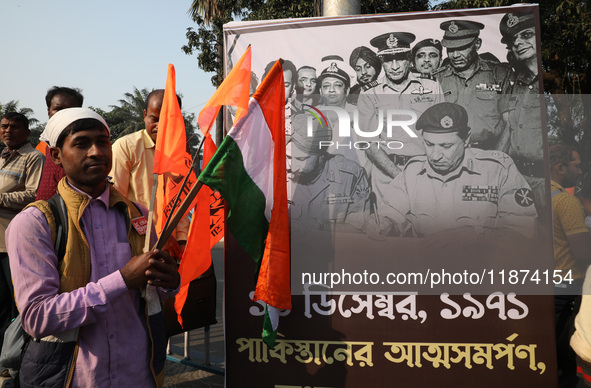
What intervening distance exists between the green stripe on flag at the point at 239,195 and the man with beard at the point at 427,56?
1.17 meters

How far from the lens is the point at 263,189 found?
99.7 inches

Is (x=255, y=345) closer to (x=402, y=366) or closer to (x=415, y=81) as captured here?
(x=402, y=366)

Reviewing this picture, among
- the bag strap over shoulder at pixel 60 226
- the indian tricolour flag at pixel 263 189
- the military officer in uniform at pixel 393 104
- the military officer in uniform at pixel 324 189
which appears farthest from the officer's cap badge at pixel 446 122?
the bag strap over shoulder at pixel 60 226

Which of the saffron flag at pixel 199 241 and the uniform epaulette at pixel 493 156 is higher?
the uniform epaulette at pixel 493 156

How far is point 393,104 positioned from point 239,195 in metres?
1.07

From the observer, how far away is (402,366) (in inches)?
110

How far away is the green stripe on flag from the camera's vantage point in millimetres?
2307

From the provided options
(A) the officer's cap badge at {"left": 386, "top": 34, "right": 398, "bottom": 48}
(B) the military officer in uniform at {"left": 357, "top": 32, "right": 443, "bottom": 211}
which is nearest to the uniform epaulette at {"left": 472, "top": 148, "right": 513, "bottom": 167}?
(B) the military officer in uniform at {"left": 357, "top": 32, "right": 443, "bottom": 211}

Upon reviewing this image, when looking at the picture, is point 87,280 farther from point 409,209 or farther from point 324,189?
point 409,209

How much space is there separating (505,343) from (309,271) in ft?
3.67

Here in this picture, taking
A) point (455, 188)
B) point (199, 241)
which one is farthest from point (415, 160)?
point (199, 241)

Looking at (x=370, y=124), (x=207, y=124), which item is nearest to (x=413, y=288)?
(x=370, y=124)

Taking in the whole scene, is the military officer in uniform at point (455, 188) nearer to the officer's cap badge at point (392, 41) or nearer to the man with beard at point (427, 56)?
the man with beard at point (427, 56)

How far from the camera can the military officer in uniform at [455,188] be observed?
2754 mm
